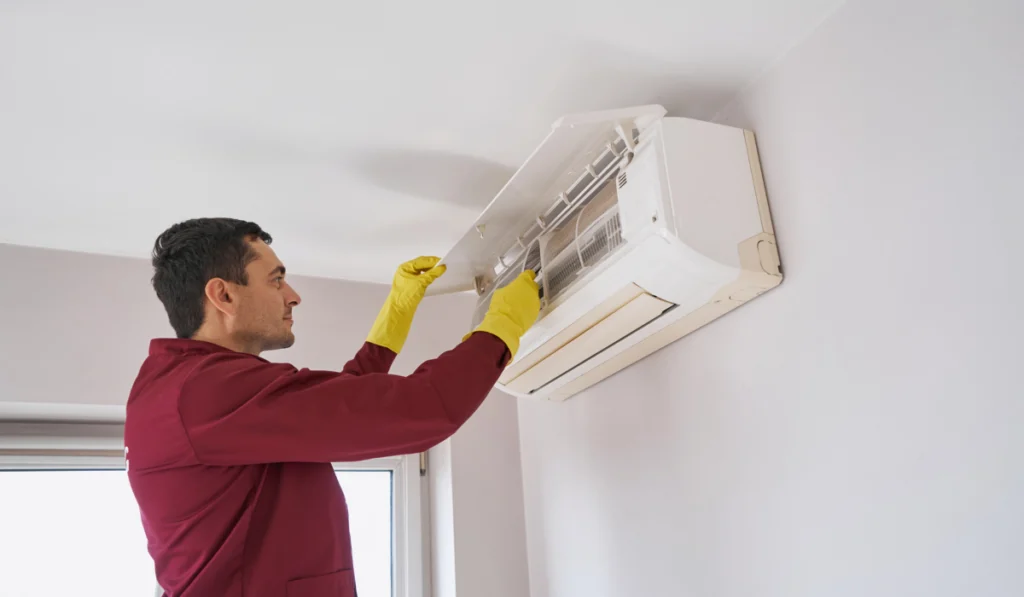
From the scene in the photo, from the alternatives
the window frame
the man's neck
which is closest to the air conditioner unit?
the man's neck

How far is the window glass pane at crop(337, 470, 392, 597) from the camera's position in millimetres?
2199

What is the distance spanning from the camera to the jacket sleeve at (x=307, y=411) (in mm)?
1163

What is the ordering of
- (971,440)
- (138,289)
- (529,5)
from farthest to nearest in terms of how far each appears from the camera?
(138,289), (529,5), (971,440)

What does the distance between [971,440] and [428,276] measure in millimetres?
1087

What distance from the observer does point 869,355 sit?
1196 mm

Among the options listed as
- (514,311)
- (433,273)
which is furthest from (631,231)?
(433,273)

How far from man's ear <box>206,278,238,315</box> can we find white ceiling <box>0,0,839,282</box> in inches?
14.4

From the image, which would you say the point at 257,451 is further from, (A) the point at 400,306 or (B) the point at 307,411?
(A) the point at 400,306

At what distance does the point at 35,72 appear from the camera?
4.52ft

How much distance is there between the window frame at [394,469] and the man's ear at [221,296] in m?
0.92

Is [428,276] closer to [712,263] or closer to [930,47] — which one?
[712,263]

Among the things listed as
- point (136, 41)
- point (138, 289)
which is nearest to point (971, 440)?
point (136, 41)

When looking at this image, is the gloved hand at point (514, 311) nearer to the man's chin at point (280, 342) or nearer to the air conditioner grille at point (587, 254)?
the air conditioner grille at point (587, 254)

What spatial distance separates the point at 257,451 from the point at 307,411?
93mm
